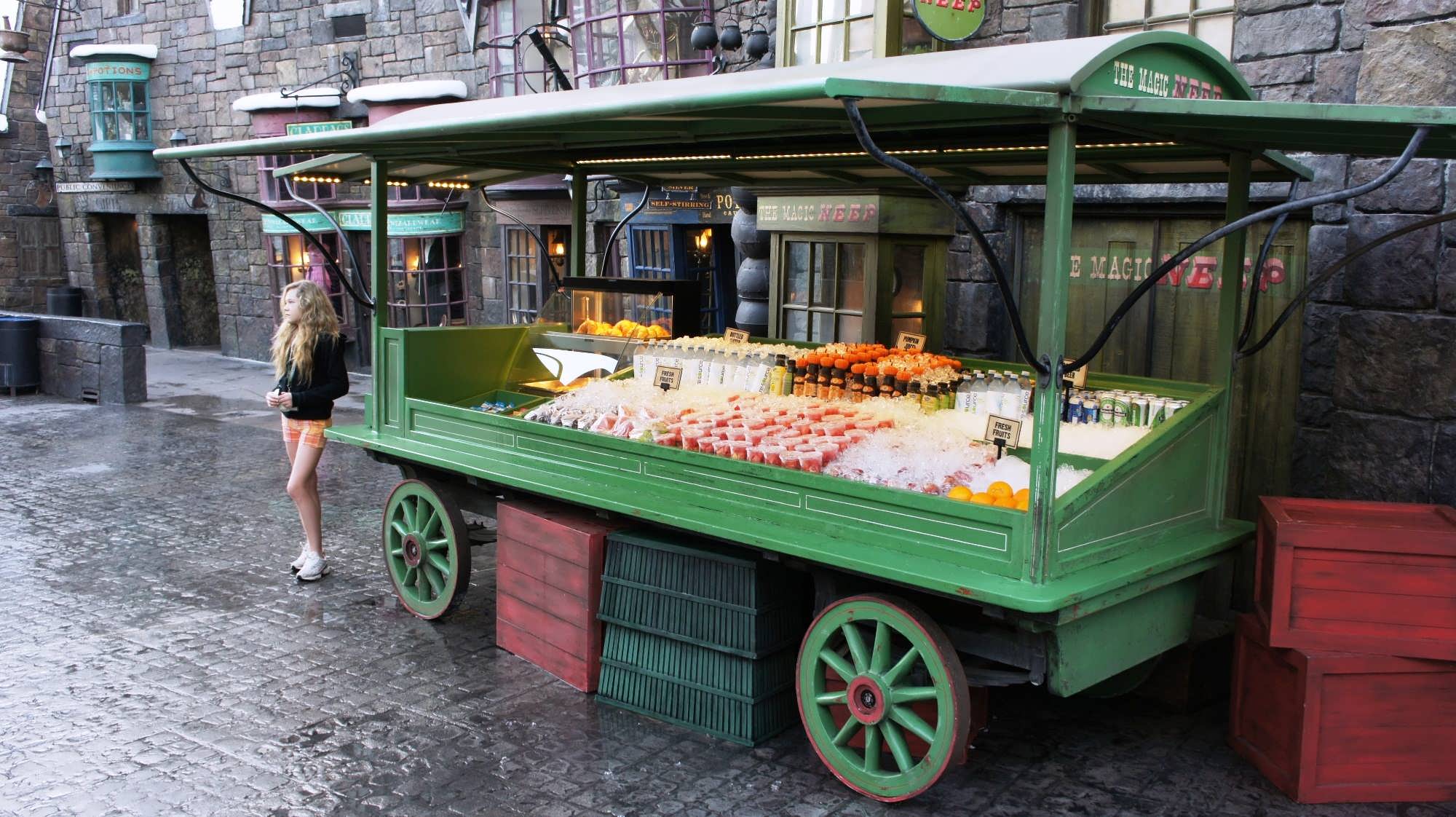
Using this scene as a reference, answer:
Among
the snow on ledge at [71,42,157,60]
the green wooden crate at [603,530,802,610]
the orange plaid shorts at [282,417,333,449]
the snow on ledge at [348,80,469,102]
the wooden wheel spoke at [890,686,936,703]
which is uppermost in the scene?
the snow on ledge at [71,42,157,60]

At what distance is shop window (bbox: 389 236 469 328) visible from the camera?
16.4 metres

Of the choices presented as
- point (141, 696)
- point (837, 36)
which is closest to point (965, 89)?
point (141, 696)

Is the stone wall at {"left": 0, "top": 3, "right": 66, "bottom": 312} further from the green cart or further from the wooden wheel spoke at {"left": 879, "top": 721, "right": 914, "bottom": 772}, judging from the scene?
the wooden wheel spoke at {"left": 879, "top": 721, "right": 914, "bottom": 772}

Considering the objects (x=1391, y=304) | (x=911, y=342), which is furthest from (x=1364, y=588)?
(x=911, y=342)

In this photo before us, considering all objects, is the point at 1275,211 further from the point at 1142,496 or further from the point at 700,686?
the point at 700,686

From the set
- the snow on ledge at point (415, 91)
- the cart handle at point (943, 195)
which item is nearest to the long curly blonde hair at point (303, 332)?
the cart handle at point (943, 195)

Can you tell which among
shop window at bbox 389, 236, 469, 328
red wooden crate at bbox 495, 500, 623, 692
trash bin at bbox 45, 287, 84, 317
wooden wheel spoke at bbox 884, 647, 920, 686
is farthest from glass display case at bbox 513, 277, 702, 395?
trash bin at bbox 45, 287, 84, 317

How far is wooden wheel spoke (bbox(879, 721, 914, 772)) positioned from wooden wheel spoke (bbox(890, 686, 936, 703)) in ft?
0.38

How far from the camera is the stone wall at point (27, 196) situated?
22.1 m

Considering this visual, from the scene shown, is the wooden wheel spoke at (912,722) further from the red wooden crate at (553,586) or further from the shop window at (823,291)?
the shop window at (823,291)

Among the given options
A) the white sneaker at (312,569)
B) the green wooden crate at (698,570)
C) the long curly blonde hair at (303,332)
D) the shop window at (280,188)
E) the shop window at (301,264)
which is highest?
the shop window at (280,188)

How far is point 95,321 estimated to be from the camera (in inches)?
602

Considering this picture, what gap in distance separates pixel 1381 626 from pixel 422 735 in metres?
3.91

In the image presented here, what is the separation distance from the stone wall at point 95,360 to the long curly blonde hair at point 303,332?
874 centimetres
